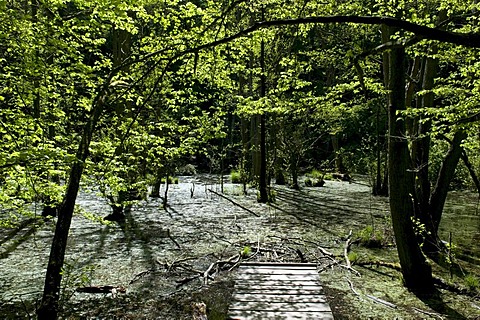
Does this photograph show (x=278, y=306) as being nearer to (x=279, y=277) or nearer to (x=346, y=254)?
(x=279, y=277)

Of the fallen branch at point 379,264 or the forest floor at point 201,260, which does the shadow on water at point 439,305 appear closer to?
the forest floor at point 201,260

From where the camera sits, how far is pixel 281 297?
4.33m

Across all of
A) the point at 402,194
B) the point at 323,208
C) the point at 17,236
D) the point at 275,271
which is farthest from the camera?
the point at 323,208

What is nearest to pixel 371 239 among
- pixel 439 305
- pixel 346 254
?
pixel 346 254

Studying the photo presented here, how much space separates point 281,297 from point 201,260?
9.62ft

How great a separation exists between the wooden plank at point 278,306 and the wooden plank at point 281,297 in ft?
0.27

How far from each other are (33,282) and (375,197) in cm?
1183

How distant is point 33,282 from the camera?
5797 millimetres

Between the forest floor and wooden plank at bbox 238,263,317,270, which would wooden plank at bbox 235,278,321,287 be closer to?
the forest floor

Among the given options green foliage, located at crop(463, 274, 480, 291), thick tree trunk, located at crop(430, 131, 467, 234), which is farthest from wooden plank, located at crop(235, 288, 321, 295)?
thick tree trunk, located at crop(430, 131, 467, 234)

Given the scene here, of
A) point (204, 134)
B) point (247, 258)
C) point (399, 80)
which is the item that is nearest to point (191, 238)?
point (247, 258)

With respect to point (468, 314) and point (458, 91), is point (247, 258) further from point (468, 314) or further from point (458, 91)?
point (458, 91)

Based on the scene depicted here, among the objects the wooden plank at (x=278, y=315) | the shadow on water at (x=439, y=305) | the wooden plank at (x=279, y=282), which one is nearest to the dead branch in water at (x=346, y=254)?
the shadow on water at (x=439, y=305)

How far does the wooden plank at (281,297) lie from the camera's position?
4238mm
